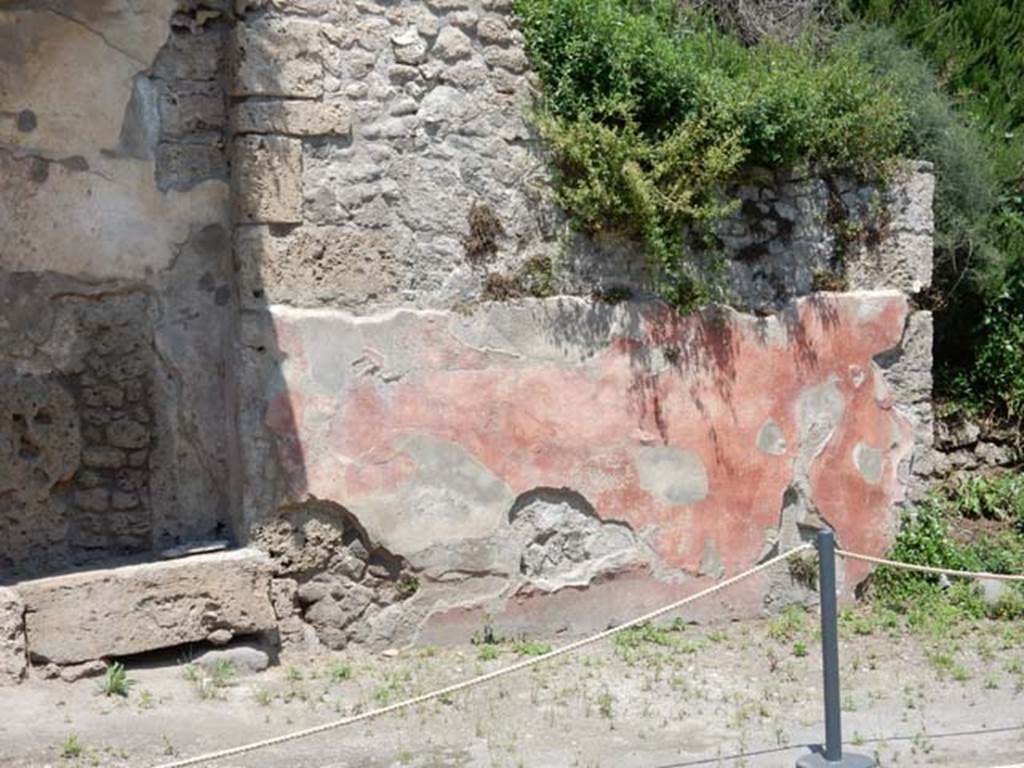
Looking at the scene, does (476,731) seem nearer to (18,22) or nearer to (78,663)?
(78,663)

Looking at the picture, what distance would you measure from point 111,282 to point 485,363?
1601 millimetres

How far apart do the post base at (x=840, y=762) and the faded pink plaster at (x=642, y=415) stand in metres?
1.97

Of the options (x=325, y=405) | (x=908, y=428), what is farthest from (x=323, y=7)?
(x=908, y=428)

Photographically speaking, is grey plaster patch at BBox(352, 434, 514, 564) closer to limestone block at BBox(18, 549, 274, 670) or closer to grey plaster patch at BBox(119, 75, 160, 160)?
limestone block at BBox(18, 549, 274, 670)

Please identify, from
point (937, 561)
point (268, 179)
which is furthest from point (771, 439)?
point (268, 179)

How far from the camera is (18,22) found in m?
5.98

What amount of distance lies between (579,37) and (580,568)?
2362 millimetres

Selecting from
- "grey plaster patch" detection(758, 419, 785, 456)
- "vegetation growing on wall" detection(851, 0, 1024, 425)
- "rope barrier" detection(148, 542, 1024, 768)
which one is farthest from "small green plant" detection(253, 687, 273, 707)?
"vegetation growing on wall" detection(851, 0, 1024, 425)

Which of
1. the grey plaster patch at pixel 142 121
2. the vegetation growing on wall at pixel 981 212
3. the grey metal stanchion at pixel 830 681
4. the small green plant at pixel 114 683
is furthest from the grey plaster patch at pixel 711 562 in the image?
the grey plaster patch at pixel 142 121

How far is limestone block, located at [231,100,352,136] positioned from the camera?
6223 millimetres

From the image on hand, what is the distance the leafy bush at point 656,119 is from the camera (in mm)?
6750

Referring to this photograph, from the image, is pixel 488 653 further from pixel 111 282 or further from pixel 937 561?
pixel 937 561

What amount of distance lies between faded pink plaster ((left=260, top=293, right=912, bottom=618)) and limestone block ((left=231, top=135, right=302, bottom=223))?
1.39 feet

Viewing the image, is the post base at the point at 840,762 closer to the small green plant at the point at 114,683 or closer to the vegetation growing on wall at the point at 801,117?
the small green plant at the point at 114,683
